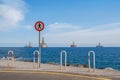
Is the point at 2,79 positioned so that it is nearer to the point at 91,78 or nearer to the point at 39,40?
the point at 91,78

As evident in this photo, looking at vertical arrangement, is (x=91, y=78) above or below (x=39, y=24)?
below

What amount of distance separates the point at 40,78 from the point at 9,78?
4.45 feet

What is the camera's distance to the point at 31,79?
523 inches

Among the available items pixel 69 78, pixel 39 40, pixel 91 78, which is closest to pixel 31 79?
pixel 69 78

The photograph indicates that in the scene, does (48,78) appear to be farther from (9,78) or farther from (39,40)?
(39,40)

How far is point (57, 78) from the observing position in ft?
44.9

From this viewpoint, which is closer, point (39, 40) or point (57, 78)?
point (57, 78)

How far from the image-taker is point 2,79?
13.2 meters

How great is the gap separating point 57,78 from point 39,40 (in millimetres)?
5692

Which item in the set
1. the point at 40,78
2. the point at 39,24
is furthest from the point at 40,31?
the point at 40,78

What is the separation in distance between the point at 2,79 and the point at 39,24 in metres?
6.27

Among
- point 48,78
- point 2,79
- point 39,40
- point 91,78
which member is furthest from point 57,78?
point 39,40

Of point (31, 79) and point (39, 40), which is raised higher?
point (39, 40)

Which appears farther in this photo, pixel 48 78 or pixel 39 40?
pixel 39 40
